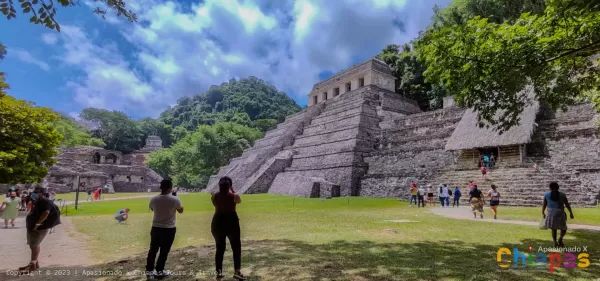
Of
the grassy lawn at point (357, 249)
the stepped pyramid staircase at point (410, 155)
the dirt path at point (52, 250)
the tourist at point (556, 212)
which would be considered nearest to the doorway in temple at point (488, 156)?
the stepped pyramid staircase at point (410, 155)

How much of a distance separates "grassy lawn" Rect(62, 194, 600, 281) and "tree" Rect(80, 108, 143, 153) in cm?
5922

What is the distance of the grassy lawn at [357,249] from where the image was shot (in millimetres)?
4320

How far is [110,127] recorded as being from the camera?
201 ft

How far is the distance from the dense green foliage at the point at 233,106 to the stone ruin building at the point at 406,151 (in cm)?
3441

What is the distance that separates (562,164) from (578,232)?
359 inches

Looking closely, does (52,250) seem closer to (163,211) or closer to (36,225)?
(36,225)

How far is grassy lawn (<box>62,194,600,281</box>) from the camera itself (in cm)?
432

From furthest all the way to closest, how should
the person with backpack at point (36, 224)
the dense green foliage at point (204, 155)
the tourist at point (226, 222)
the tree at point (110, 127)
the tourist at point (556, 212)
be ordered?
the tree at point (110, 127)
the dense green foliage at point (204, 155)
the tourist at point (556, 212)
the person with backpack at point (36, 224)
the tourist at point (226, 222)

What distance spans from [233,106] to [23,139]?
2811 inches

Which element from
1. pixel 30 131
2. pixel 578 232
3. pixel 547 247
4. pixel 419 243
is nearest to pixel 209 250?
pixel 419 243

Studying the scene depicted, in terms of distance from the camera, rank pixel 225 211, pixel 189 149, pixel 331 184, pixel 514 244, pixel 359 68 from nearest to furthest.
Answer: pixel 225 211 → pixel 514 244 → pixel 331 184 → pixel 359 68 → pixel 189 149

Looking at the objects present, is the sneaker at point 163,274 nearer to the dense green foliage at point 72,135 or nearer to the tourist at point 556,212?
the tourist at point 556,212

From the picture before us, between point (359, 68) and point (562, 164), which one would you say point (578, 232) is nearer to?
point (562, 164)

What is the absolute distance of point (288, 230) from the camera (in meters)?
8.15
